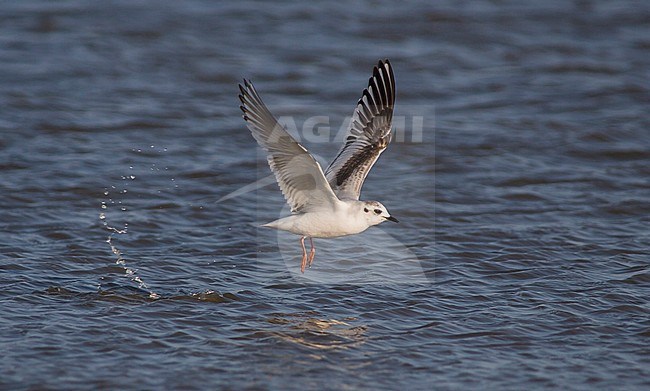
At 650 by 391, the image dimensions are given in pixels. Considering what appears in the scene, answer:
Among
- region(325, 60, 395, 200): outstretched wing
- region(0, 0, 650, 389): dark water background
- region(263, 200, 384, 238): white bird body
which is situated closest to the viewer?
region(0, 0, 650, 389): dark water background

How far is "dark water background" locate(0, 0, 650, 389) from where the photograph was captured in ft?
22.3

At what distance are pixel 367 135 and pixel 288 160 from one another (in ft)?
4.21

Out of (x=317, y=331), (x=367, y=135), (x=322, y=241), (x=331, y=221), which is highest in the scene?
(x=367, y=135)

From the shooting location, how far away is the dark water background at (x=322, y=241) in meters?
6.79

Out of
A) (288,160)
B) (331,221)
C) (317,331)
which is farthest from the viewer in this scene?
(331,221)

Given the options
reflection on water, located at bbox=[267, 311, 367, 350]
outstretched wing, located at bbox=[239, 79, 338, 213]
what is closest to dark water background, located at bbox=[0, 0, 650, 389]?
reflection on water, located at bbox=[267, 311, 367, 350]

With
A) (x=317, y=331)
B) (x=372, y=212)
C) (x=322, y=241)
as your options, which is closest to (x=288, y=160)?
(x=372, y=212)

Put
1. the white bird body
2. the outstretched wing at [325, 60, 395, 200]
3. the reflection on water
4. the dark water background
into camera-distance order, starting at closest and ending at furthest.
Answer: the dark water background
the reflection on water
the white bird body
the outstretched wing at [325, 60, 395, 200]

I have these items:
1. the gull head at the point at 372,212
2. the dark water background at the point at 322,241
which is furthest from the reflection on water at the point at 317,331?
the gull head at the point at 372,212

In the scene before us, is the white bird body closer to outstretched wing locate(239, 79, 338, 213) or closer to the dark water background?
outstretched wing locate(239, 79, 338, 213)

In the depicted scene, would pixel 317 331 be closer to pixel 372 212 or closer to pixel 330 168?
pixel 372 212

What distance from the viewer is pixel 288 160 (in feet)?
23.3

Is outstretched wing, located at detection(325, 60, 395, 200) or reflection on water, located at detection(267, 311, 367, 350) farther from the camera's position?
outstretched wing, located at detection(325, 60, 395, 200)

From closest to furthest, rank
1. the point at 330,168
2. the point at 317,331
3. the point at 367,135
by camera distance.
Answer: the point at 317,331 → the point at 330,168 → the point at 367,135
